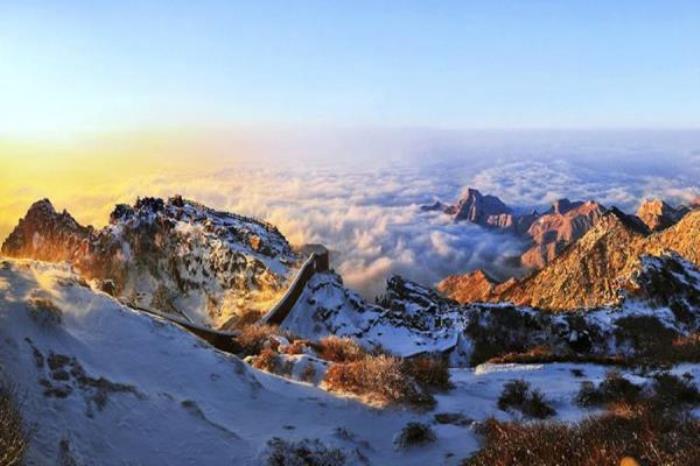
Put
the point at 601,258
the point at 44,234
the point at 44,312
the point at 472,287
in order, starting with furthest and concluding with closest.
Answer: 1. the point at 472,287
2. the point at 601,258
3. the point at 44,234
4. the point at 44,312

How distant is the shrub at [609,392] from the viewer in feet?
53.9

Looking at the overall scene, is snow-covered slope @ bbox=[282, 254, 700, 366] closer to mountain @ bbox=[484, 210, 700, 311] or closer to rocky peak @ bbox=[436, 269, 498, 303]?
mountain @ bbox=[484, 210, 700, 311]

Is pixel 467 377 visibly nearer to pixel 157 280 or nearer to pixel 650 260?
pixel 650 260

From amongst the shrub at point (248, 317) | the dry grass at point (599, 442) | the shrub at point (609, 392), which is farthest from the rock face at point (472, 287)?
the dry grass at point (599, 442)

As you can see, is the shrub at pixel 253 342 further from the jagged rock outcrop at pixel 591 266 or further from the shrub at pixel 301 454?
the jagged rock outcrop at pixel 591 266

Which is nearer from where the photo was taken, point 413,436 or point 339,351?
point 413,436

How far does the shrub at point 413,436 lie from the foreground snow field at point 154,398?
15cm

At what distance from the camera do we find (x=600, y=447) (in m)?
10.7

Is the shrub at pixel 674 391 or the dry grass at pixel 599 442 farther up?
the dry grass at pixel 599 442

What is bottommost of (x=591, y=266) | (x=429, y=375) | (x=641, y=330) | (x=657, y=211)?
(x=657, y=211)

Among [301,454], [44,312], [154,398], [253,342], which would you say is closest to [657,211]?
[253,342]

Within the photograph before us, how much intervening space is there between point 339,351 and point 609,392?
9428mm

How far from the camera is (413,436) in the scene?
14.2 m

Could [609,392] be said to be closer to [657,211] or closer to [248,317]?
[248,317]
